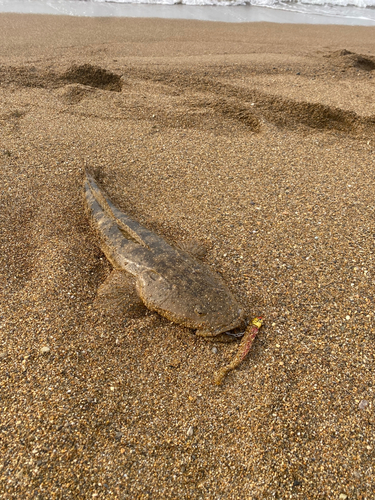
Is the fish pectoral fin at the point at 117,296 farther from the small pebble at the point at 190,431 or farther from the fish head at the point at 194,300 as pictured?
the small pebble at the point at 190,431

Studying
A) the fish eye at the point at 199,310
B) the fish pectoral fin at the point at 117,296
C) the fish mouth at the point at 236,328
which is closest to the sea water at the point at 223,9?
the fish pectoral fin at the point at 117,296

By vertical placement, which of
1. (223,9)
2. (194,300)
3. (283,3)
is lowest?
(194,300)

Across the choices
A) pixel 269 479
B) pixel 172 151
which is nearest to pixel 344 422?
pixel 269 479

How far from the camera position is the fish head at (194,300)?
270 cm

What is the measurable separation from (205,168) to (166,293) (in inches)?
87.5

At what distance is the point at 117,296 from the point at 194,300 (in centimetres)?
71

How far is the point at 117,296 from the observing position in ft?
9.84

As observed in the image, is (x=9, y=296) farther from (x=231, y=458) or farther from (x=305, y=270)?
(x=305, y=270)

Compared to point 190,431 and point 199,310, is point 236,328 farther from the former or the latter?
point 190,431

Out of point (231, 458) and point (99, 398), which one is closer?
point (231, 458)

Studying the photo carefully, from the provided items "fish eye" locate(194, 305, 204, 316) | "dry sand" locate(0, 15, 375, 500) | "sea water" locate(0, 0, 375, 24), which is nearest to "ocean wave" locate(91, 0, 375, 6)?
"sea water" locate(0, 0, 375, 24)

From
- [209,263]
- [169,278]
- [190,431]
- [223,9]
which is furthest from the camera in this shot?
[223,9]

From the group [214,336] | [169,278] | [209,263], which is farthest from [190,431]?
[209,263]

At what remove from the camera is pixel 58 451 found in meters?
2.08
